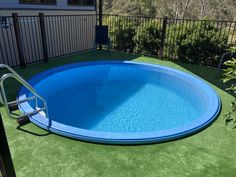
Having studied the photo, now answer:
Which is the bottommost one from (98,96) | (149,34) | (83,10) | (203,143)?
(98,96)

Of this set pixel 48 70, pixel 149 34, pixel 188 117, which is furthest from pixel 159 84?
pixel 48 70

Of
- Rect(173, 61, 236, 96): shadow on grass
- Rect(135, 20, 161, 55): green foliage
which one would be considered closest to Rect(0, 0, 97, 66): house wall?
Rect(135, 20, 161, 55): green foliage

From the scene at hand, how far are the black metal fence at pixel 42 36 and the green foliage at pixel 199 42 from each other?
12.9 feet

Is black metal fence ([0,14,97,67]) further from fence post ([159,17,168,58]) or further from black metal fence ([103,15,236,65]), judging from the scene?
fence post ([159,17,168,58])

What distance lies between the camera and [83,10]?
9742 mm

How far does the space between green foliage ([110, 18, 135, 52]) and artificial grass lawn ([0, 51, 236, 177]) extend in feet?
20.7

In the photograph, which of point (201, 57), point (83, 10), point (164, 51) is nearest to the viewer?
point (201, 57)

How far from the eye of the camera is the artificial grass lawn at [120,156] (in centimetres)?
250

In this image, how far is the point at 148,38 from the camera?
27.2 ft

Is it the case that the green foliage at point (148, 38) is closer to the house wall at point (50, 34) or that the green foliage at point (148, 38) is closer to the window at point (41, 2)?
the house wall at point (50, 34)

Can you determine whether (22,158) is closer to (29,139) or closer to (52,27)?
(29,139)

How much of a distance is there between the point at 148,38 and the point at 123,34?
4.39 feet

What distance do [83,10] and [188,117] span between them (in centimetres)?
747

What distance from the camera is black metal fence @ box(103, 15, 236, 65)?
6.98 m
